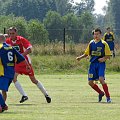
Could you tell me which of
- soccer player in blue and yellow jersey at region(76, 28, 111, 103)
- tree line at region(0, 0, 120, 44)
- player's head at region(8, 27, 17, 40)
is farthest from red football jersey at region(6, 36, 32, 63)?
tree line at region(0, 0, 120, 44)

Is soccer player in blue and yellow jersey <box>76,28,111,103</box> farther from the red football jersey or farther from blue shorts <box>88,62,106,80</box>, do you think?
the red football jersey

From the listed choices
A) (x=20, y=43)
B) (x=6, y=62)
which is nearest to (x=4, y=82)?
(x=6, y=62)

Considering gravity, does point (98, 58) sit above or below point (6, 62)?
below

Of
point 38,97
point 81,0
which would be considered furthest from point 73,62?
point 81,0

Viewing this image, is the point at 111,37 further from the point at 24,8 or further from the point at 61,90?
the point at 24,8

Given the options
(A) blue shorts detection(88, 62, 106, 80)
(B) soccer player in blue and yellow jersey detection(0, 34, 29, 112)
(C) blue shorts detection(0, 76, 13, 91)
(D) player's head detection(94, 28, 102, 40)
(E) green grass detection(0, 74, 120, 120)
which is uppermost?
(D) player's head detection(94, 28, 102, 40)

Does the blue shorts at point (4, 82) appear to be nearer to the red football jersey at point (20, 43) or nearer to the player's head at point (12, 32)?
the player's head at point (12, 32)

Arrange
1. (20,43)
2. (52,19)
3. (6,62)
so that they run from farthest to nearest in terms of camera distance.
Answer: (52,19) < (20,43) < (6,62)

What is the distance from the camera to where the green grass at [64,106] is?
515 inches

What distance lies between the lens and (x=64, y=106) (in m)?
15.3

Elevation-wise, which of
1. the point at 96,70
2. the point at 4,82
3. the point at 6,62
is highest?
the point at 6,62

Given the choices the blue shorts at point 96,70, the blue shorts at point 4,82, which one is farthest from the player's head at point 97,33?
the blue shorts at point 4,82

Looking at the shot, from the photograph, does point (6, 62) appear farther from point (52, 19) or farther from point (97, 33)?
point (52, 19)

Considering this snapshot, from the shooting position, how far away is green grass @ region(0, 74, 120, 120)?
13.1 m
